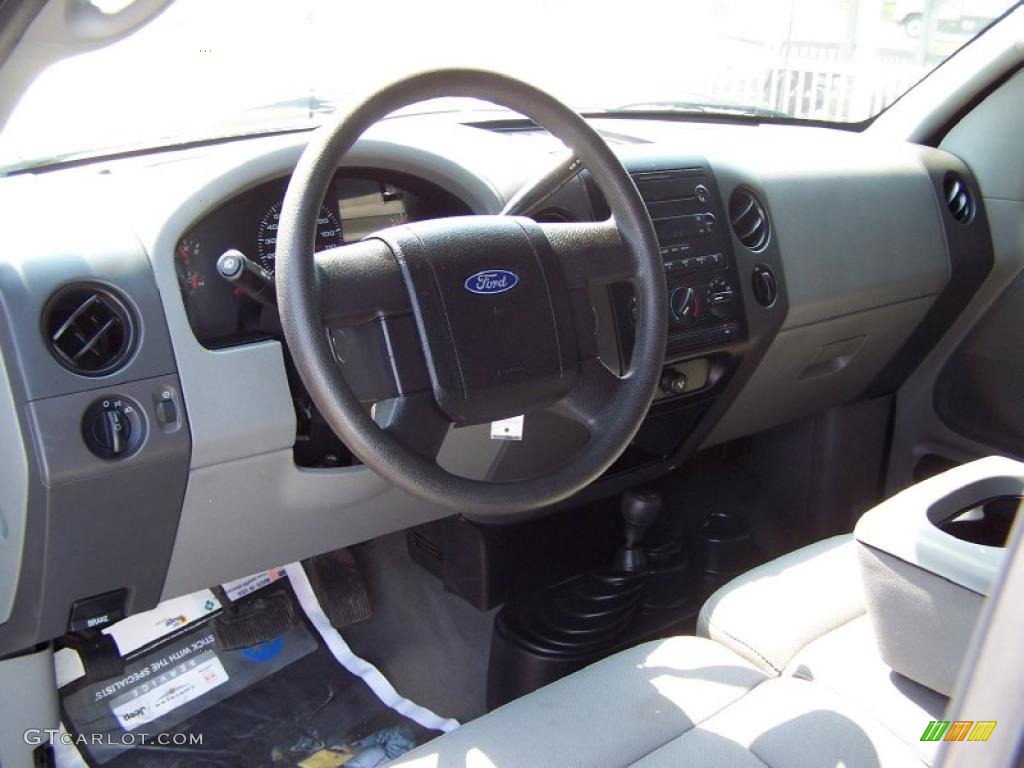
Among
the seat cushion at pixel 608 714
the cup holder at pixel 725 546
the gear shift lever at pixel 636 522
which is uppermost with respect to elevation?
the seat cushion at pixel 608 714

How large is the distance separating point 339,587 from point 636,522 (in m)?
0.62

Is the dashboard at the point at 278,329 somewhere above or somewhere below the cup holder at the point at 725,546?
above

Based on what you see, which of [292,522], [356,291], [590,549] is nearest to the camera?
[356,291]

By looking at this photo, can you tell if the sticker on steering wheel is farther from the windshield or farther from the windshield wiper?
the windshield wiper

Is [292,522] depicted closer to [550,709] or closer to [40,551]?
[40,551]

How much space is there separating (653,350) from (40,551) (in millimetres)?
842

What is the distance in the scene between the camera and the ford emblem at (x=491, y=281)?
3.97 feet

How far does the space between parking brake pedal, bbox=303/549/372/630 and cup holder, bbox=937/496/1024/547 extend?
1.25m

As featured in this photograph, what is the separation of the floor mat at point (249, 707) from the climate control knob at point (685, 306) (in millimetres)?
886

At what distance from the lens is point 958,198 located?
7.44 feet

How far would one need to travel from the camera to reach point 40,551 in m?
1.39

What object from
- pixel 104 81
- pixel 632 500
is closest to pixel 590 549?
pixel 632 500

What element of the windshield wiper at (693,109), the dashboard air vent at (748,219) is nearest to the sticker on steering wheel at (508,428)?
the dashboard air vent at (748,219)

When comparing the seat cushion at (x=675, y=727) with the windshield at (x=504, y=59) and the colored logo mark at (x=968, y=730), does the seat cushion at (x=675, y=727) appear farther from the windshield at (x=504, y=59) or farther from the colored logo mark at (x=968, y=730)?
the windshield at (x=504, y=59)
